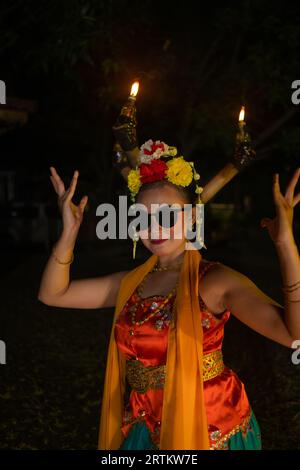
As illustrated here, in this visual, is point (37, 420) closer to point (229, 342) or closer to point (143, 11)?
point (229, 342)

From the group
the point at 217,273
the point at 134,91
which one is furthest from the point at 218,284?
the point at 134,91

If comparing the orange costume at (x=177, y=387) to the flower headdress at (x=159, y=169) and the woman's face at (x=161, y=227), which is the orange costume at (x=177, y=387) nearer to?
the woman's face at (x=161, y=227)

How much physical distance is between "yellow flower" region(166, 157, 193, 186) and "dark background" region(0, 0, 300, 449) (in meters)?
0.64

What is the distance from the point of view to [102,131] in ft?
64.8

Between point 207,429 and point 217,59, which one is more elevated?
point 217,59

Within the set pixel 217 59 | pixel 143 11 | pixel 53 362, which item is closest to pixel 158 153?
pixel 53 362

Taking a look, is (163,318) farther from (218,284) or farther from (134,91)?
(134,91)

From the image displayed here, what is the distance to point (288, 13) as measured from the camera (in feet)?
34.4

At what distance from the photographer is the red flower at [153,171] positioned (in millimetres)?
2590

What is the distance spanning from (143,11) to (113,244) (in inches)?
587

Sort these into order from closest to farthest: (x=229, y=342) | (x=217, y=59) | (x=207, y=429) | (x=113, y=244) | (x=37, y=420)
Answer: (x=207, y=429) → (x=37, y=420) → (x=229, y=342) → (x=217, y=59) → (x=113, y=244)

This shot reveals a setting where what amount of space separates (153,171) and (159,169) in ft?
0.10

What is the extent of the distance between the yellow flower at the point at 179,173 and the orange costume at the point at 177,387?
1.12ft

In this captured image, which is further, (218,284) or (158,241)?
(158,241)
